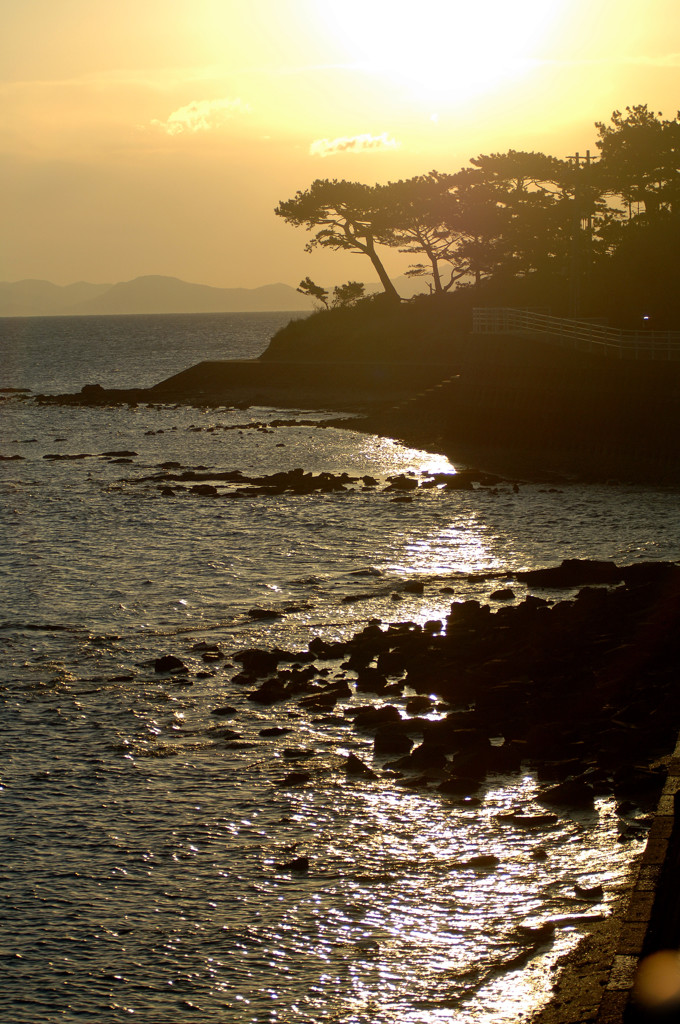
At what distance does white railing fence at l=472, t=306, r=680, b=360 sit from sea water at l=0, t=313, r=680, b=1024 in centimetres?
1780

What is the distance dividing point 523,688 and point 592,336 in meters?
31.6

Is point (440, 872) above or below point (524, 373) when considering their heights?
below

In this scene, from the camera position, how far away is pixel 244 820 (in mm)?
10219

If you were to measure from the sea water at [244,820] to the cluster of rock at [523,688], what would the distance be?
38cm

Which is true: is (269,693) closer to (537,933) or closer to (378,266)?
(537,933)

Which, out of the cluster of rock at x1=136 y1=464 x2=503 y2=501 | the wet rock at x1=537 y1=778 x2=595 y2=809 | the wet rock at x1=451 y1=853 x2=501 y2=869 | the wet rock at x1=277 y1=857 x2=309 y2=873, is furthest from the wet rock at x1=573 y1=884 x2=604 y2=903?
the cluster of rock at x1=136 y1=464 x2=503 y2=501

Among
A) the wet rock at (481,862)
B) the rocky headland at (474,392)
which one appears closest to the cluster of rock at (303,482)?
the rocky headland at (474,392)

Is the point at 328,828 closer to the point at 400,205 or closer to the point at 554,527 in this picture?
the point at 554,527

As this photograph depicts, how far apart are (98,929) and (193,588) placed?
11552 mm

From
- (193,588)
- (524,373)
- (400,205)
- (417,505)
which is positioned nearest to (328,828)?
(193,588)

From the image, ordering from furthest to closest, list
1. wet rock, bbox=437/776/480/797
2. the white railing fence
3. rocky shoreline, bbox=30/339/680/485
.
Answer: the white railing fence, rocky shoreline, bbox=30/339/680/485, wet rock, bbox=437/776/480/797

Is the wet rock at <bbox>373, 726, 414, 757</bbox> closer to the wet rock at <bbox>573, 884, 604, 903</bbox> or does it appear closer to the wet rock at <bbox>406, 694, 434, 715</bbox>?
the wet rock at <bbox>406, 694, 434, 715</bbox>

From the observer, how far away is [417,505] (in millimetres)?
28703

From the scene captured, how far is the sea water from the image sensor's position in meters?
7.69
